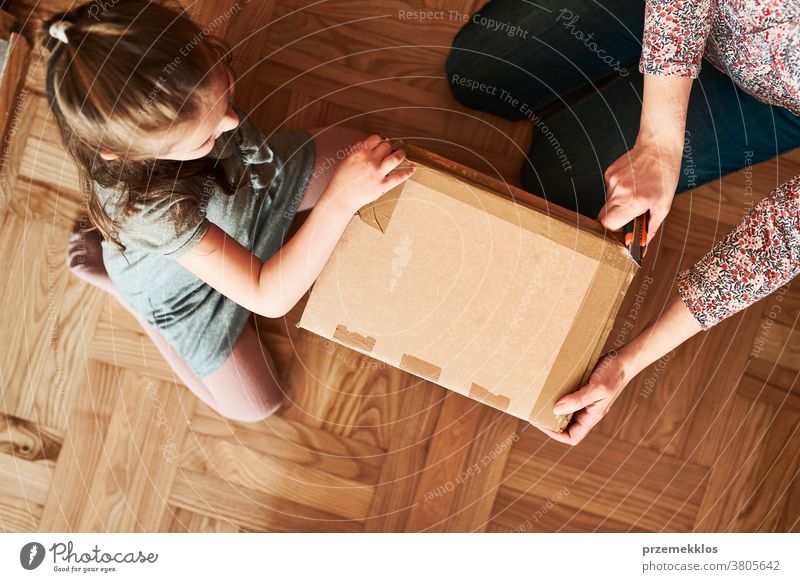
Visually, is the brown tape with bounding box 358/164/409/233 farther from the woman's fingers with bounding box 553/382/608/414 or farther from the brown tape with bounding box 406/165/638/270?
the woman's fingers with bounding box 553/382/608/414

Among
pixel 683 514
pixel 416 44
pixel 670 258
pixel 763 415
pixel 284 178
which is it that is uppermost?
pixel 416 44

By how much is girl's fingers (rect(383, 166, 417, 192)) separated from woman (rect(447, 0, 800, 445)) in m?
0.16

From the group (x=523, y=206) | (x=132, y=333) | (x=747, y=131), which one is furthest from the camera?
(x=132, y=333)

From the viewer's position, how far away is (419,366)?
44 centimetres

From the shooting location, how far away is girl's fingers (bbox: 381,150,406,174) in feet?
1.35

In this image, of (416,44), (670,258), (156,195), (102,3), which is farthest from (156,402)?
(670,258)

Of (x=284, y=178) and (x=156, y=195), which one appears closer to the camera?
(x=156, y=195)

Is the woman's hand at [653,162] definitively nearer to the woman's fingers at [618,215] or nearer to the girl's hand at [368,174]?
the woman's fingers at [618,215]

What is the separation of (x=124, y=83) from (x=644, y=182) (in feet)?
1.33

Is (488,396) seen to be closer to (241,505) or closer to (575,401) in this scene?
(575,401)

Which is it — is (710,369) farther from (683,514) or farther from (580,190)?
A: (580,190)

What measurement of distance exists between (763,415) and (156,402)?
0.73m

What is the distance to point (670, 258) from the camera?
66cm

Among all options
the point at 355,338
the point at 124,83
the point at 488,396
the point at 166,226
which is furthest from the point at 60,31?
the point at 488,396
